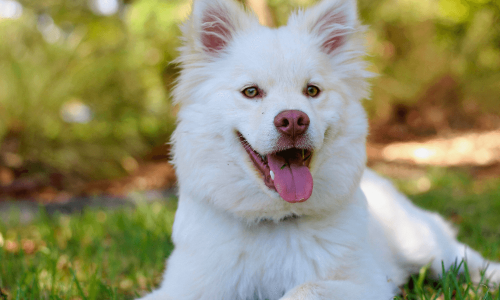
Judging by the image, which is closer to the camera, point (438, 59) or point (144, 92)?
point (144, 92)

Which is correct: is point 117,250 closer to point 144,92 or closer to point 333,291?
point 333,291

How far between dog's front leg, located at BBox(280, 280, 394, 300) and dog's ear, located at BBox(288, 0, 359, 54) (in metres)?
1.61

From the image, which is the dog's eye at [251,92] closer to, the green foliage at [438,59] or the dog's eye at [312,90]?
the dog's eye at [312,90]

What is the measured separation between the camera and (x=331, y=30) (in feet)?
9.39

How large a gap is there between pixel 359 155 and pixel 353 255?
25.3 inches

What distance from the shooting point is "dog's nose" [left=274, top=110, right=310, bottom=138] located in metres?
2.23

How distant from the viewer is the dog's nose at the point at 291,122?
2230 mm

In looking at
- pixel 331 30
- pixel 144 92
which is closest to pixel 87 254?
pixel 331 30

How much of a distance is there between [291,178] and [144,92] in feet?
25.4

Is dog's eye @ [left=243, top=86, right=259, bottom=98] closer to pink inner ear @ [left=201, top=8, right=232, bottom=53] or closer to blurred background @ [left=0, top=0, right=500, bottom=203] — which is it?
pink inner ear @ [left=201, top=8, right=232, bottom=53]

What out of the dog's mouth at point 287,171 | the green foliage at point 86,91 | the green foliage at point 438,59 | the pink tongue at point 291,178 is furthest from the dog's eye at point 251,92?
the green foliage at point 438,59

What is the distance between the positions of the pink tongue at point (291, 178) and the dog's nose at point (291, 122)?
0.69 feet

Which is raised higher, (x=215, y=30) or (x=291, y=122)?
(x=215, y=30)

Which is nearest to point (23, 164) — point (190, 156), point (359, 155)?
point (190, 156)
